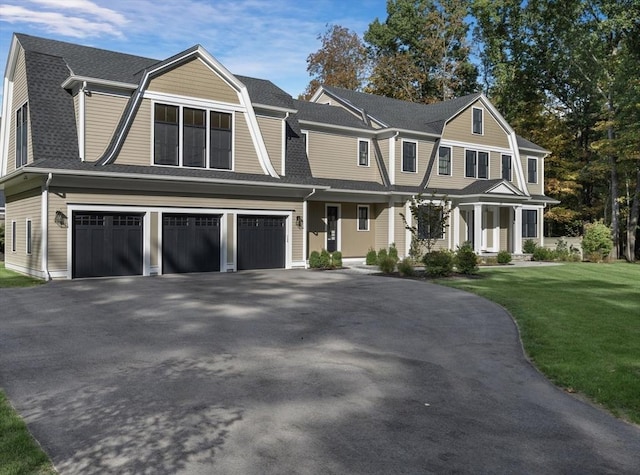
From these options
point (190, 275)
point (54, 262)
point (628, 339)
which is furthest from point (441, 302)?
point (54, 262)

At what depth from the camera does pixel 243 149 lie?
1986 centimetres

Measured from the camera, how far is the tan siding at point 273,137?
2072cm

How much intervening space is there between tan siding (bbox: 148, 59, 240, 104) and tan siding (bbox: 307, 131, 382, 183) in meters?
5.58

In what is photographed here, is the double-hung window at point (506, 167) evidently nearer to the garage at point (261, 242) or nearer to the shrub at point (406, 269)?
the shrub at point (406, 269)

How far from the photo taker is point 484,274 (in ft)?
65.1

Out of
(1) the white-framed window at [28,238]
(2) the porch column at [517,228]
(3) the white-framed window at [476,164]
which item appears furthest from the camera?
(2) the porch column at [517,228]

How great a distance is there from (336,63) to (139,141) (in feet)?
100

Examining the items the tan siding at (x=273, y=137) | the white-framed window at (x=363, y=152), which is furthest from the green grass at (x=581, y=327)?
the white-framed window at (x=363, y=152)

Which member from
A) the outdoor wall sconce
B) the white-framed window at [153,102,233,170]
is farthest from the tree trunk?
the outdoor wall sconce

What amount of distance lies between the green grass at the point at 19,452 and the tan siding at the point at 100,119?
1356cm

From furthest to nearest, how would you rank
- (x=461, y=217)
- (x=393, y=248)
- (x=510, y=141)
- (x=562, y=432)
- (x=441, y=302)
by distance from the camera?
(x=510, y=141) < (x=461, y=217) < (x=393, y=248) < (x=441, y=302) < (x=562, y=432)

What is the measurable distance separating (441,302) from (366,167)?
46.9ft

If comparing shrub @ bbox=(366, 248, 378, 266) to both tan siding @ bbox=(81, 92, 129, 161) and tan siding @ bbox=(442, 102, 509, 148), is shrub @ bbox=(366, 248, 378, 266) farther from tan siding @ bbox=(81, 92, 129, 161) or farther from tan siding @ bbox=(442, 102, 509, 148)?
tan siding @ bbox=(81, 92, 129, 161)

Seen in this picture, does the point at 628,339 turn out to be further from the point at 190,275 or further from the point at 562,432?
the point at 190,275
